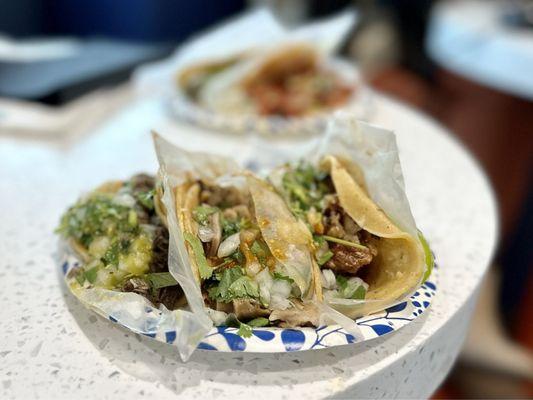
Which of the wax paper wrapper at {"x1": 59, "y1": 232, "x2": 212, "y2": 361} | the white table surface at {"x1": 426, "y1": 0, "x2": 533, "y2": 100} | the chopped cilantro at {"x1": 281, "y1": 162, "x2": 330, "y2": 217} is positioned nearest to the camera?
the wax paper wrapper at {"x1": 59, "y1": 232, "x2": 212, "y2": 361}

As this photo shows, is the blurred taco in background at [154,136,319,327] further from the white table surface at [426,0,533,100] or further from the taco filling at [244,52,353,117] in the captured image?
the white table surface at [426,0,533,100]

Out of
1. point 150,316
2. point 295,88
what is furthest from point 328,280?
point 295,88

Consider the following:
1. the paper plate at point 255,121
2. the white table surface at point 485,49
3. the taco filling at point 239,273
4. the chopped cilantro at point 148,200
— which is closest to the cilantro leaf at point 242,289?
the taco filling at point 239,273

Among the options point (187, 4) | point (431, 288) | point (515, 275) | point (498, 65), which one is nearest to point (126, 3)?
point (187, 4)

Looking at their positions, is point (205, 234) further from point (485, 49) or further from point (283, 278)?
point (485, 49)

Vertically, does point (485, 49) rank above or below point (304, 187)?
below

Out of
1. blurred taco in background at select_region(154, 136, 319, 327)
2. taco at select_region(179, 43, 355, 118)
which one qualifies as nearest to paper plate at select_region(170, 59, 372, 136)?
taco at select_region(179, 43, 355, 118)
